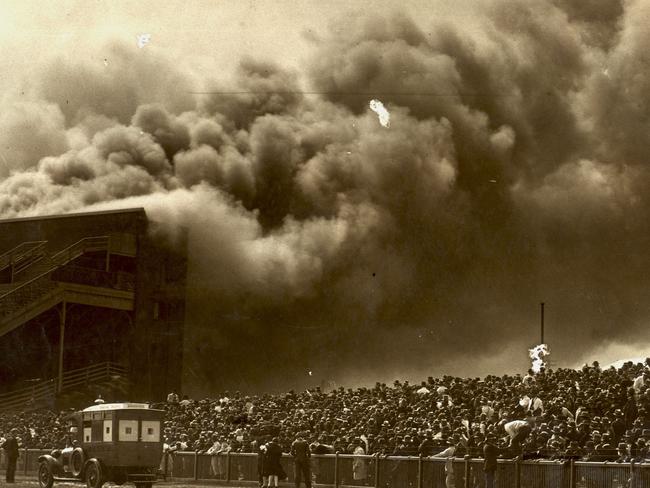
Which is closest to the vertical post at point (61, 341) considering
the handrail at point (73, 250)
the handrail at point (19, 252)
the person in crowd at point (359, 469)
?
the handrail at point (73, 250)

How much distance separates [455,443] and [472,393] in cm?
453

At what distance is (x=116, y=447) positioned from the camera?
29516 millimetres

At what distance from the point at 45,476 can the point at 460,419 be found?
1208 cm

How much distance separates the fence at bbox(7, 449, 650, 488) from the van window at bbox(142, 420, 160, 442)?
960 mm

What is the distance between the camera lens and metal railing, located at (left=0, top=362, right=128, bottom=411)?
48.6 m

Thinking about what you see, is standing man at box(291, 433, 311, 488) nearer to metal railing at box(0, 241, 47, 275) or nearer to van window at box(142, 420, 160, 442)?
van window at box(142, 420, 160, 442)

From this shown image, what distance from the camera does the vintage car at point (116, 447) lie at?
29.5 m

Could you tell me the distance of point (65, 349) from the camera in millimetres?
49125

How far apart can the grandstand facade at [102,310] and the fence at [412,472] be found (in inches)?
603

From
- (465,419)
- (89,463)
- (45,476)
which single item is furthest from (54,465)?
(465,419)

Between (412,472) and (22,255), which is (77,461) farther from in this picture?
(22,255)

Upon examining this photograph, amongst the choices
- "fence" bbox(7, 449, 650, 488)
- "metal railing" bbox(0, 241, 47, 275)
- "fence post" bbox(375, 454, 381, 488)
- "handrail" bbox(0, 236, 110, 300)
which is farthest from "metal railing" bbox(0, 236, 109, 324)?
"fence post" bbox(375, 454, 381, 488)

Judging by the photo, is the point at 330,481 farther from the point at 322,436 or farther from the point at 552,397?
the point at 552,397

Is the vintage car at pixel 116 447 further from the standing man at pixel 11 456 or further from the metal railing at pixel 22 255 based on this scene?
the metal railing at pixel 22 255
